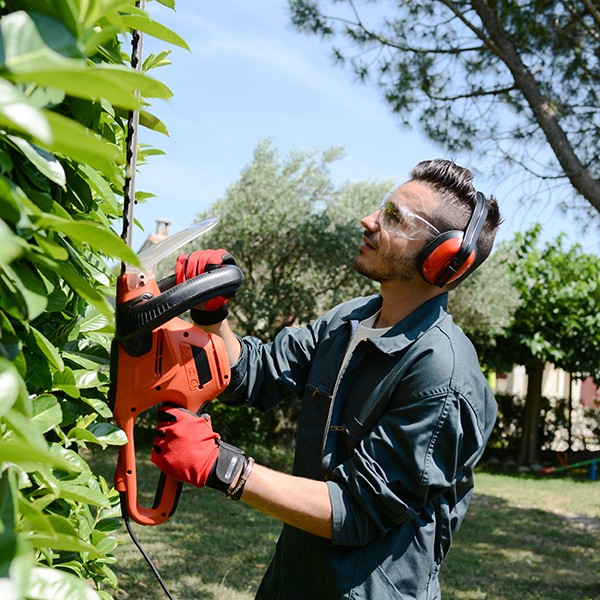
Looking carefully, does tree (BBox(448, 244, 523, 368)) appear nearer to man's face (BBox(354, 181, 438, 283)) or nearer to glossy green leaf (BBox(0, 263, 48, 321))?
man's face (BBox(354, 181, 438, 283))

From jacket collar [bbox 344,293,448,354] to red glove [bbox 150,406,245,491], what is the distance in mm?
514

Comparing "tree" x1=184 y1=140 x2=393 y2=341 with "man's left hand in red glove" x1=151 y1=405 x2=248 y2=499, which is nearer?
"man's left hand in red glove" x1=151 y1=405 x2=248 y2=499

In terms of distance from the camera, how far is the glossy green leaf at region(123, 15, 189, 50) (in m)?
0.92

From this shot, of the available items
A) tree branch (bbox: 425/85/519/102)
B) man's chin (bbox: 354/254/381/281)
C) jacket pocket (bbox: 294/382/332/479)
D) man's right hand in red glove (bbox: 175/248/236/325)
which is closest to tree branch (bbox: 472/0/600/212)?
tree branch (bbox: 425/85/519/102)

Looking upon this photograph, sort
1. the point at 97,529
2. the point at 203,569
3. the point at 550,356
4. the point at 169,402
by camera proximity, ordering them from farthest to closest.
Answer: the point at 550,356 → the point at 203,569 → the point at 169,402 → the point at 97,529

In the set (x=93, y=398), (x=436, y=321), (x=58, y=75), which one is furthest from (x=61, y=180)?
(x=436, y=321)

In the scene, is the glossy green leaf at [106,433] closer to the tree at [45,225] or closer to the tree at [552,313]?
the tree at [45,225]

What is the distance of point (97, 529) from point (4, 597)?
3.09ft

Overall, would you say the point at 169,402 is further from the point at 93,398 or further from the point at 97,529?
the point at 97,529

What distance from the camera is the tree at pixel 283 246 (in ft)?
26.9

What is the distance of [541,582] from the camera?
4938mm

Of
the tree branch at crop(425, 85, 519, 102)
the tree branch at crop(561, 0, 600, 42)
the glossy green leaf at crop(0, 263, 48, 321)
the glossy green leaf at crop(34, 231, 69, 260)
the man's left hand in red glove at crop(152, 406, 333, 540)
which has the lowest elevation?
the man's left hand in red glove at crop(152, 406, 333, 540)

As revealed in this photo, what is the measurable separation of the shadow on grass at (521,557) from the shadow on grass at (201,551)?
1.65 metres

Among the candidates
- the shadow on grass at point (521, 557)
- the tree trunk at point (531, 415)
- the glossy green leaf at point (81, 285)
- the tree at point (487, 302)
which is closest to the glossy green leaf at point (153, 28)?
the glossy green leaf at point (81, 285)
